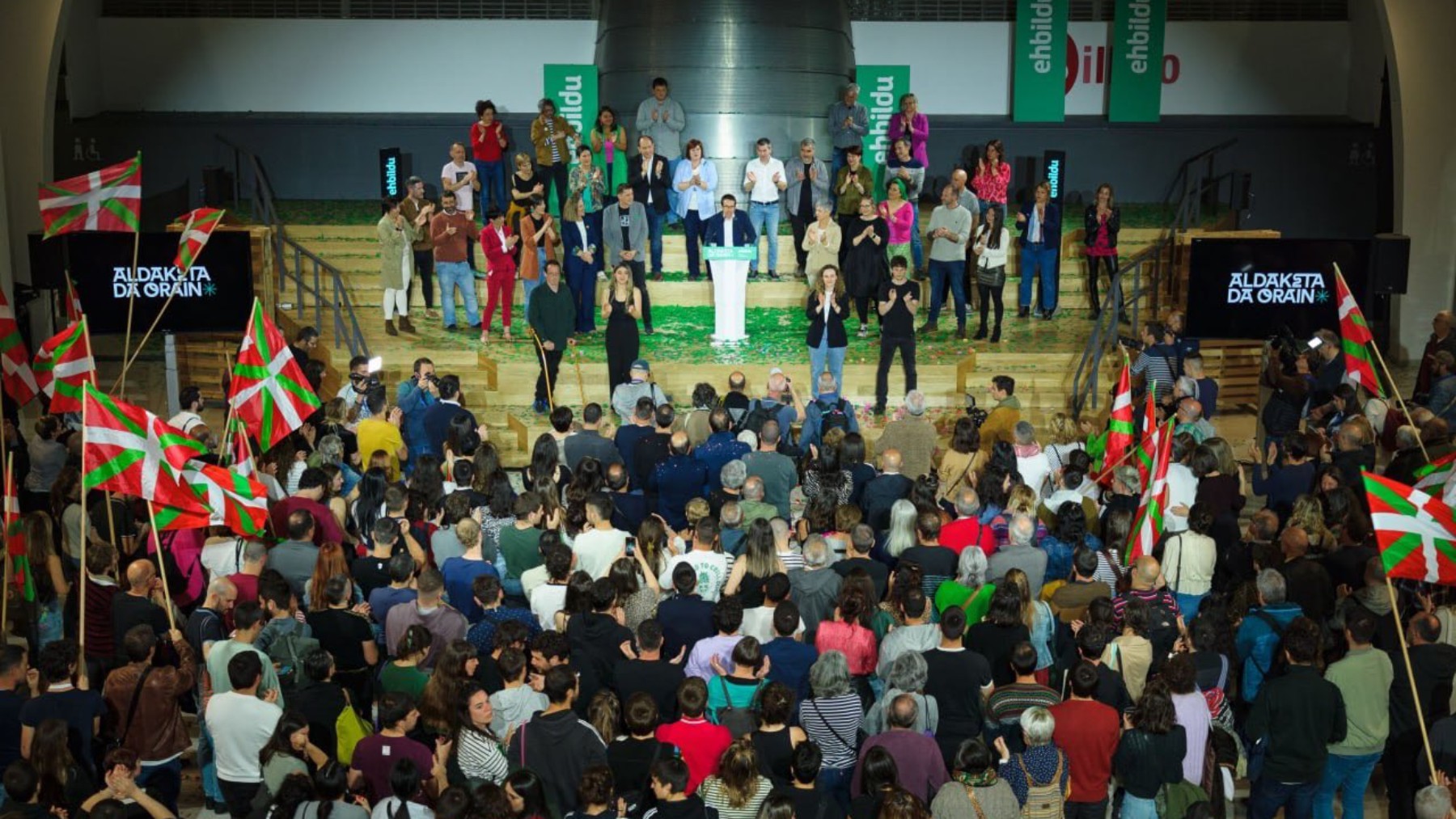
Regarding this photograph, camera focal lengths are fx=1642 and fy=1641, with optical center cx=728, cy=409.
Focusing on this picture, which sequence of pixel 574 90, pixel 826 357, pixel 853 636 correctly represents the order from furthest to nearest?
pixel 574 90, pixel 826 357, pixel 853 636

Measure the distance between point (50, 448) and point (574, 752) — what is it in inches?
267

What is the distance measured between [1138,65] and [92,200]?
652 inches

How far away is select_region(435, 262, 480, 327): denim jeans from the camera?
19016 mm

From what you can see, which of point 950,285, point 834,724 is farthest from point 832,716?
point 950,285

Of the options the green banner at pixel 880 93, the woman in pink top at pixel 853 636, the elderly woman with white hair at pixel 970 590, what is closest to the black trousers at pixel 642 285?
the green banner at pixel 880 93

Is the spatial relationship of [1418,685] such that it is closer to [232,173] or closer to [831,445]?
[831,445]

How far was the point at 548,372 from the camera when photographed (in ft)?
56.0

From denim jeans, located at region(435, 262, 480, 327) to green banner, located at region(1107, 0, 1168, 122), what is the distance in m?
11.3

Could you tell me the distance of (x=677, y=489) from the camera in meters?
12.6

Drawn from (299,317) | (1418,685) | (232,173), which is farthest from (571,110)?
(1418,685)

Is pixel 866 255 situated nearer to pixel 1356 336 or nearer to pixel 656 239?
pixel 656 239

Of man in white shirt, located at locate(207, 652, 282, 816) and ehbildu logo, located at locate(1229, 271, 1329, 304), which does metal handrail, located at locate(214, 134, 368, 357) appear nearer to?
ehbildu logo, located at locate(1229, 271, 1329, 304)

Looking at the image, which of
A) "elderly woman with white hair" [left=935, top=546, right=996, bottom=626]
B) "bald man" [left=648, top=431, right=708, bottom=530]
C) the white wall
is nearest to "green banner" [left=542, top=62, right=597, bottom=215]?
the white wall

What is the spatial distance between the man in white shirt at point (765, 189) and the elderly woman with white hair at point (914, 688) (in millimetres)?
11874
